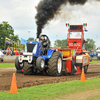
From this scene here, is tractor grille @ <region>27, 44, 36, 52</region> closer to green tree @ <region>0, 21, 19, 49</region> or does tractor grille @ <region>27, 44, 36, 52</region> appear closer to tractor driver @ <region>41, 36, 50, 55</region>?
tractor driver @ <region>41, 36, 50, 55</region>

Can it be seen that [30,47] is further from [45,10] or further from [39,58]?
[45,10]

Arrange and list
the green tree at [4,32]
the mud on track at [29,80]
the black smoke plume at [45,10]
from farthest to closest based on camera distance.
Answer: the green tree at [4,32] → the black smoke plume at [45,10] → the mud on track at [29,80]

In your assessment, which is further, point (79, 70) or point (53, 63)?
point (79, 70)

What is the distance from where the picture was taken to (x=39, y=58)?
1230cm

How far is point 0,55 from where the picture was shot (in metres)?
28.4

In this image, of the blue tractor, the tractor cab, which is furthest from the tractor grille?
the tractor cab

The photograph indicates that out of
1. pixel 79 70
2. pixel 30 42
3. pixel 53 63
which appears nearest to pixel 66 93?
pixel 53 63

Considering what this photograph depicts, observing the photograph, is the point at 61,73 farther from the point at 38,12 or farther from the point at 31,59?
the point at 38,12

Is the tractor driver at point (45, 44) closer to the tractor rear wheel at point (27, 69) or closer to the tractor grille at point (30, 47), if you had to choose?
the tractor grille at point (30, 47)

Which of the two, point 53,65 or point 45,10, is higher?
point 45,10

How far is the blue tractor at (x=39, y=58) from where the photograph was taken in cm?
1259

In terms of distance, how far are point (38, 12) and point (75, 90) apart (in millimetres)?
8442

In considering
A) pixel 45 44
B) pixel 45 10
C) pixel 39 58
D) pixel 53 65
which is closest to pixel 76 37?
pixel 45 10

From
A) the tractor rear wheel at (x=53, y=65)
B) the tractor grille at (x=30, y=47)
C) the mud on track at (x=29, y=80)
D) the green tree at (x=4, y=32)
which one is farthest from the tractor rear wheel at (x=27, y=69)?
the green tree at (x=4, y=32)
